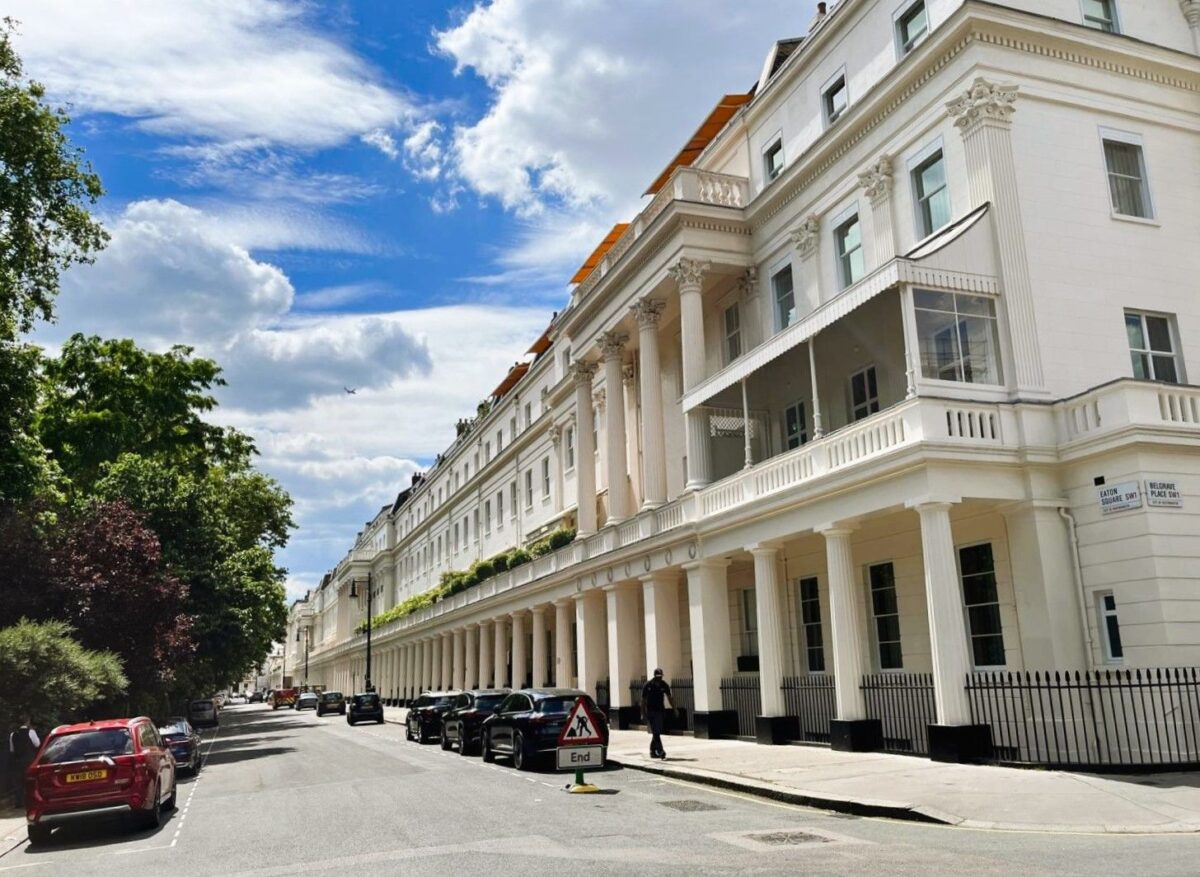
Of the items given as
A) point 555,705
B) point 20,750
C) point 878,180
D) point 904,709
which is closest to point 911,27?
point 878,180

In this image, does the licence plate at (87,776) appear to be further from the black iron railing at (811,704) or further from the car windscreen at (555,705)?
the black iron railing at (811,704)

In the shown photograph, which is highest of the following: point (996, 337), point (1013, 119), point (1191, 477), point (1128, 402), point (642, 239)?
point (642, 239)

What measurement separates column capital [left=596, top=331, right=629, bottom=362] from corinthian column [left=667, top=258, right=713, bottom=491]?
4.71 m

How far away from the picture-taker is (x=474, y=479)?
61.0m

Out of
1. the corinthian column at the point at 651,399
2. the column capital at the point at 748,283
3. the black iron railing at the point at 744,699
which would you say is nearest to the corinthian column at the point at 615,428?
the corinthian column at the point at 651,399

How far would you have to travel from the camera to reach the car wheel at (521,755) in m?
19.5

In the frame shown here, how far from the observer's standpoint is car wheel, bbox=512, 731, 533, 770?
1952 centimetres

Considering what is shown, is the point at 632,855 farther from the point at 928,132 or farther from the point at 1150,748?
the point at 928,132

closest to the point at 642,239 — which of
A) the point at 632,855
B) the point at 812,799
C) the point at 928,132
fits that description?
the point at 928,132

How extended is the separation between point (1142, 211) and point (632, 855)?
1734 cm

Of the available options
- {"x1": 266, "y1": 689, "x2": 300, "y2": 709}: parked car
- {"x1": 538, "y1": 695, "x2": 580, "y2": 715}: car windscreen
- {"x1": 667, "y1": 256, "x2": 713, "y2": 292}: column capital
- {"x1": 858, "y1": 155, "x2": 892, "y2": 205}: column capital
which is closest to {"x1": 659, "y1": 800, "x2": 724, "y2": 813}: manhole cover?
{"x1": 538, "y1": 695, "x2": 580, "y2": 715}: car windscreen

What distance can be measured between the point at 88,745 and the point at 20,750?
23.9 ft

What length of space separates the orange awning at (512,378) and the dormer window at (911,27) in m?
33.4

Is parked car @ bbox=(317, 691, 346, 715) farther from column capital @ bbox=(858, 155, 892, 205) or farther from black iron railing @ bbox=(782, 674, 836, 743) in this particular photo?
column capital @ bbox=(858, 155, 892, 205)
